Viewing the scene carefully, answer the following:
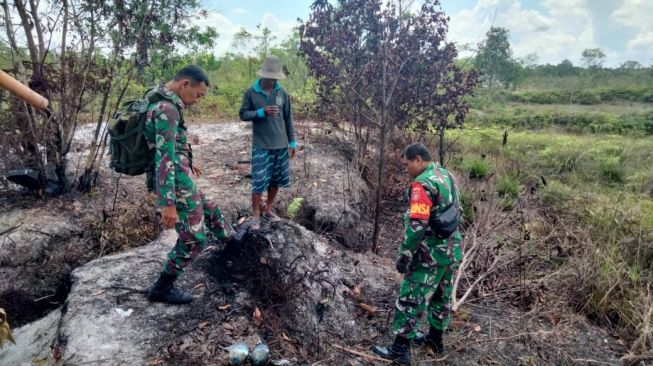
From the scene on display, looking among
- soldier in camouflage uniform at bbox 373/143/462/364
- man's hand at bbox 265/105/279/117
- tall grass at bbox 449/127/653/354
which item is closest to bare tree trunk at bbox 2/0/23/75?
man's hand at bbox 265/105/279/117

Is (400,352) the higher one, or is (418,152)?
(418,152)

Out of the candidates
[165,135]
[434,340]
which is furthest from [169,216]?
[434,340]

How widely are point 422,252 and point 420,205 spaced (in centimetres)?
39

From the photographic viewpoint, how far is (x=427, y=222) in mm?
2824

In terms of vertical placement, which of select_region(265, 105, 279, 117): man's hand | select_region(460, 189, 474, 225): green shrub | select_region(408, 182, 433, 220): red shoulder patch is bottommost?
select_region(460, 189, 474, 225): green shrub

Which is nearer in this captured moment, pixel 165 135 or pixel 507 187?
pixel 165 135

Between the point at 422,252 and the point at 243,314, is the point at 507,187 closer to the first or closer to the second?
the point at 422,252

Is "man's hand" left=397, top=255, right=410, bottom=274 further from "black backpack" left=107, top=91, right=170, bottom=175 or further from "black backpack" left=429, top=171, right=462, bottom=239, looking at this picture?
"black backpack" left=107, top=91, right=170, bottom=175

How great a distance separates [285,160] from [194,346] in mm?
1991

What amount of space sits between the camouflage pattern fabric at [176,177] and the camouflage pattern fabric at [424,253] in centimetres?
146

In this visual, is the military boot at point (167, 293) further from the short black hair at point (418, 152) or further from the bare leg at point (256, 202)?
the short black hair at point (418, 152)

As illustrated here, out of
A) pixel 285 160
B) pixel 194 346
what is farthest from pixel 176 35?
pixel 194 346

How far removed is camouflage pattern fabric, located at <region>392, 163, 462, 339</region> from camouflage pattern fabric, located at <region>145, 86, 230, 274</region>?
1.46m

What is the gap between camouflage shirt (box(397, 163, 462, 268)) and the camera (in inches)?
110
